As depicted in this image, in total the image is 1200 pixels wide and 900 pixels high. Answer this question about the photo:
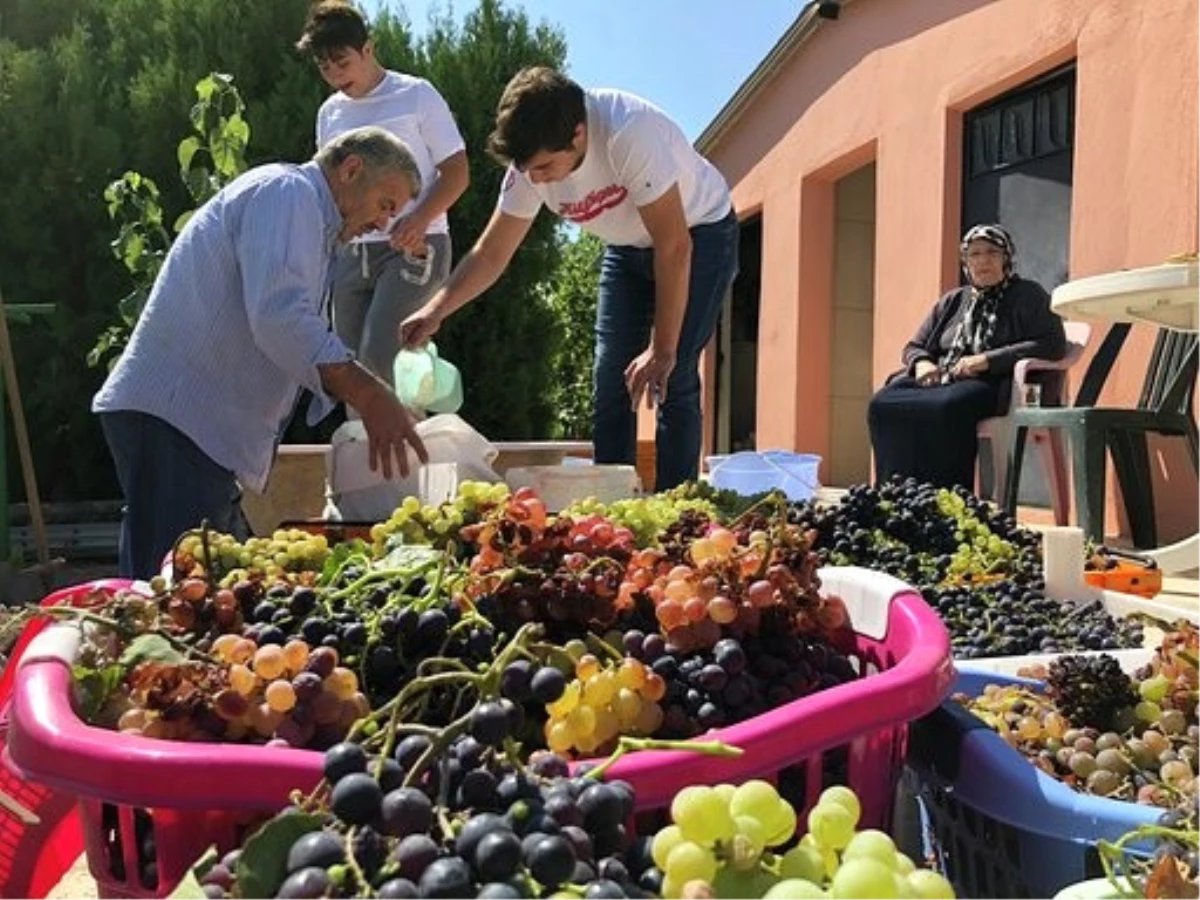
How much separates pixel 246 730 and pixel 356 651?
5.4 inches

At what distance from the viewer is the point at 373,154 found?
275 centimetres

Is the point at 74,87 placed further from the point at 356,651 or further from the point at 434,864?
the point at 434,864

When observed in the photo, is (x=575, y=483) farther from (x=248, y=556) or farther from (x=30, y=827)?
(x=30, y=827)

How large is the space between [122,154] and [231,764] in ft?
22.6

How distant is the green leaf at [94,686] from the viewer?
1.03 metres

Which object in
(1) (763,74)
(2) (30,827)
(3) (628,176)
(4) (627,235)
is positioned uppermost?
(1) (763,74)

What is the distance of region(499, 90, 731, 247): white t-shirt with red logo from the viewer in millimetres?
3180

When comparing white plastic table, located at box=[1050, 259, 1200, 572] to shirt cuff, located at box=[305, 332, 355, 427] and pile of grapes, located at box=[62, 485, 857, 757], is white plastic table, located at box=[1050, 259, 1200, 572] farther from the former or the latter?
pile of grapes, located at box=[62, 485, 857, 757]

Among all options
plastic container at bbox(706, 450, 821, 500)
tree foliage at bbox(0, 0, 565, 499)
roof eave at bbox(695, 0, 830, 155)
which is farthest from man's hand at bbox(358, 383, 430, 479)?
roof eave at bbox(695, 0, 830, 155)

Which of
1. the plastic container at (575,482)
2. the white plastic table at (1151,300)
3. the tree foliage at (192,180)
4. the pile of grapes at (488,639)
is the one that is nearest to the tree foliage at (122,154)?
the tree foliage at (192,180)

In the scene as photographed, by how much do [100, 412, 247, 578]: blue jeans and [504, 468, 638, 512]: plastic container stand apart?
28.7 inches

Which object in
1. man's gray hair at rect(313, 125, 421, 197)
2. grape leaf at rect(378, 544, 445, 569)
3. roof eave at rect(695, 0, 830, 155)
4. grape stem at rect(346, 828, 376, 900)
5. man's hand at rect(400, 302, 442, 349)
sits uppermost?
roof eave at rect(695, 0, 830, 155)

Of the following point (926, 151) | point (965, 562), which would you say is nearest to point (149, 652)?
point (965, 562)

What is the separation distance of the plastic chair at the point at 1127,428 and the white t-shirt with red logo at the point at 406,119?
223 centimetres
